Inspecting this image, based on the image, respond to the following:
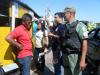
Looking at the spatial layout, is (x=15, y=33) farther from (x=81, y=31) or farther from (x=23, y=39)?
(x=81, y=31)

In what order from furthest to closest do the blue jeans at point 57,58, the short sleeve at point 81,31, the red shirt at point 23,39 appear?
1. the blue jeans at point 57,58
2. the red shirt at point 23,39
3. the short sleeve at point 81,31

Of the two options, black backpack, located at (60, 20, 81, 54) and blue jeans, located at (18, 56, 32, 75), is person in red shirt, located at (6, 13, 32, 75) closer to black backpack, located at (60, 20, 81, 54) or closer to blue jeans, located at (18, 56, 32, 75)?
blue jeans, located at (18, 56, 32, 75)

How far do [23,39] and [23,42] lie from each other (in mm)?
64

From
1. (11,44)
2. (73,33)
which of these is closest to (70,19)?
(73,33)

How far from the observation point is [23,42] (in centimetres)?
697

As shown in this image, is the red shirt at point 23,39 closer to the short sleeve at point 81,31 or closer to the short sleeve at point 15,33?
the short sleeve at point 15,33

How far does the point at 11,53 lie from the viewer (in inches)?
275

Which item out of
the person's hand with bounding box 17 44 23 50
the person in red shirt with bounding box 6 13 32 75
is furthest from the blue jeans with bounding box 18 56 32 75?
the person's hand with bounding box 17 44 23 50

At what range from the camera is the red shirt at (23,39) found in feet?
22.6

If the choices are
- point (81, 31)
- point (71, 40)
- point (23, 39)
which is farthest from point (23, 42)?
point (81, 31)

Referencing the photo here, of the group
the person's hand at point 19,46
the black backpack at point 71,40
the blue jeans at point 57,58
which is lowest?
the blue jeans at point 57,58

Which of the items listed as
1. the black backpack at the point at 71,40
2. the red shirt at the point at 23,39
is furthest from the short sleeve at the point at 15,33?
the black backpack at the point at 71,40

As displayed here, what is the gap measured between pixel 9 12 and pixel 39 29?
4091 millimetres

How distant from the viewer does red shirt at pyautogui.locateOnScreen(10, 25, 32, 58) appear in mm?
6898
